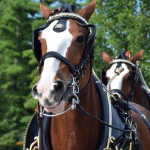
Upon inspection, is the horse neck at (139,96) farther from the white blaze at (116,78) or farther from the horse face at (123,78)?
the white blaze at (116,78)

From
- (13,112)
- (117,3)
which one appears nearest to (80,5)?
(13,112)

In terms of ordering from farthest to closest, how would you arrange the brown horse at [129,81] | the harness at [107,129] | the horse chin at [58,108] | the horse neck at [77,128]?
the brown horse at [129,81], the harness at [107,129], the horse neck at [77,128], the horse chin at [58,108]

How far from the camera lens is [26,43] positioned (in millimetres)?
33469

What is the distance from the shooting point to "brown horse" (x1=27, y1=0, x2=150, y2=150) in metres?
3.88

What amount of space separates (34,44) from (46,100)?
80 centimetres

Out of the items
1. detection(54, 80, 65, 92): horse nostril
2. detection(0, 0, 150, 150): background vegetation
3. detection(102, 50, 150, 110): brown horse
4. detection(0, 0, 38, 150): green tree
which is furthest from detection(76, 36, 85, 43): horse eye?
detection(0, 0, 38, 150): green tree

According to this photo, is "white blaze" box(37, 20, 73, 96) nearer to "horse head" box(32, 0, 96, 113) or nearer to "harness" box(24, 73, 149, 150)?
"horse head" box(32, 0, 96, 113)

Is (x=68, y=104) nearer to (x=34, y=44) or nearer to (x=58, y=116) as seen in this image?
(x=58, y=116)

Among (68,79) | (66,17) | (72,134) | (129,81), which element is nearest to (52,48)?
(68,79)

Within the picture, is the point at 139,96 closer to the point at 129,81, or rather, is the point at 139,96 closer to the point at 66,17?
the point at 129,81

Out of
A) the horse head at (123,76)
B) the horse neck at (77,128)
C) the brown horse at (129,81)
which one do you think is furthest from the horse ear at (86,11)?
the horse head at (123,76)

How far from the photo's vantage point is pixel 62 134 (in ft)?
14.4

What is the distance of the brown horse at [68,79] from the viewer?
153 inches

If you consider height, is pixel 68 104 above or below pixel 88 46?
below
